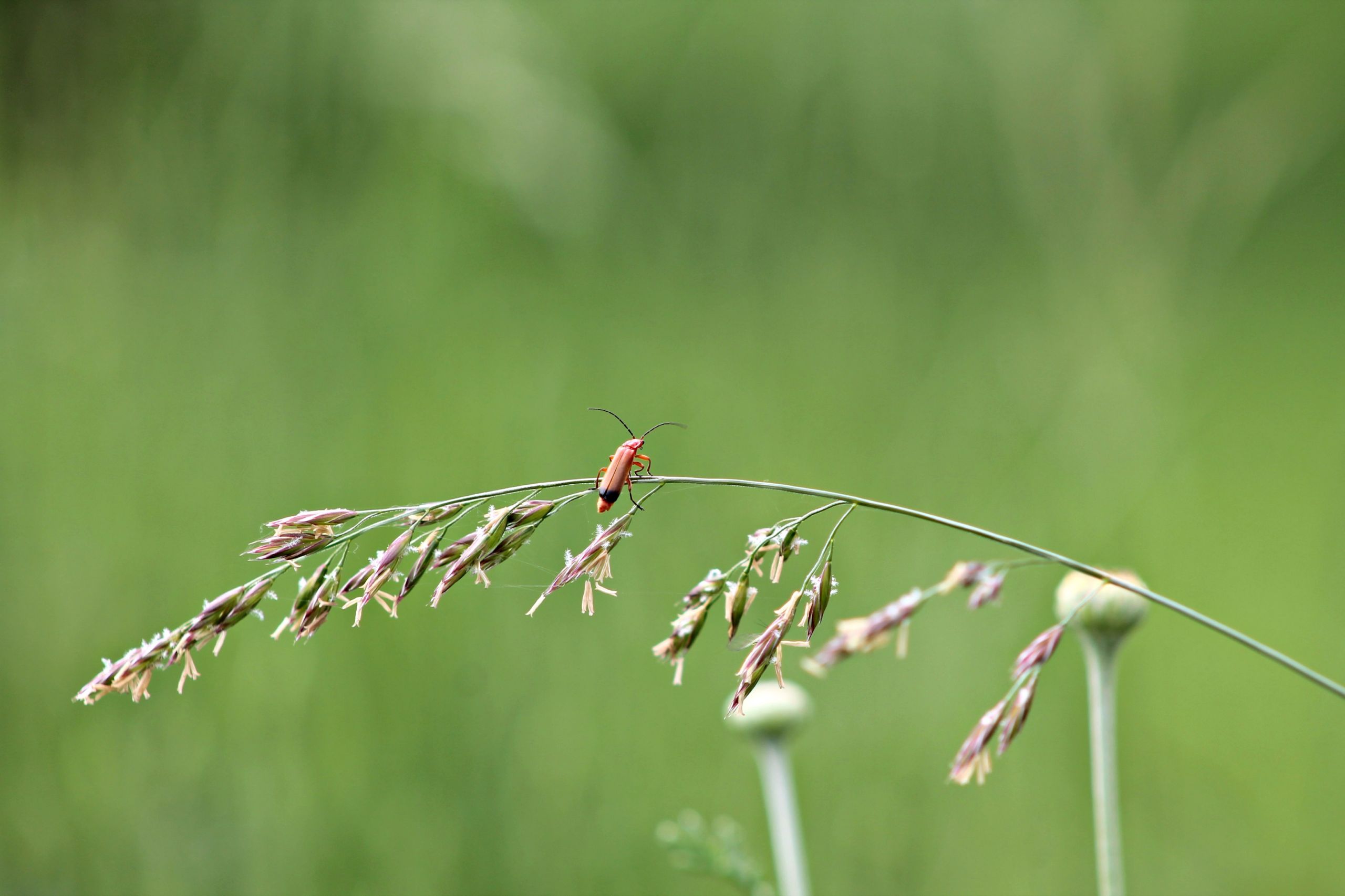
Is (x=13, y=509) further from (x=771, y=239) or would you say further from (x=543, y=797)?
(x=771, y=239)

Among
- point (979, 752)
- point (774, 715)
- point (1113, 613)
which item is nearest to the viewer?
point (979, 752)

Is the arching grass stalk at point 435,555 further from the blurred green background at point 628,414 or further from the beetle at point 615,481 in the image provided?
Result: the blurred green background at point 628,414

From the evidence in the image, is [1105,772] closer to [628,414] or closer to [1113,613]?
[1113,613]

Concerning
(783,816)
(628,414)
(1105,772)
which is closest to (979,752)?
(1105,772)

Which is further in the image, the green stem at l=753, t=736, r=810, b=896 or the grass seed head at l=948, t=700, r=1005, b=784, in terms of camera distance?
the green stem at l=753, t=736, r=810, b=896

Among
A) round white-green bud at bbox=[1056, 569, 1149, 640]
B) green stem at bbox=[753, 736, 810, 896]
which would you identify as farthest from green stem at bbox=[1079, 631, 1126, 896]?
green stem at bbox=[753, 736, 810, 896]

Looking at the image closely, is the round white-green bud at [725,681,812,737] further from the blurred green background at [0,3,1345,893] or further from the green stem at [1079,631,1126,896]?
the blurred green background at [0,3,1345,893]

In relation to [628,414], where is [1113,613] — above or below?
below
